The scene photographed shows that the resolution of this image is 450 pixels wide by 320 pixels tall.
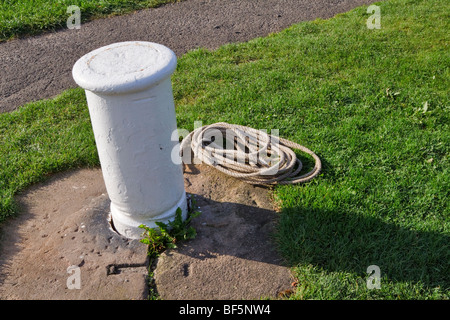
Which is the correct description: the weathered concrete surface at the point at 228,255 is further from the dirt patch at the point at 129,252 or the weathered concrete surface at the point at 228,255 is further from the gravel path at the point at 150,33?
the gravel path at the point at 150,33

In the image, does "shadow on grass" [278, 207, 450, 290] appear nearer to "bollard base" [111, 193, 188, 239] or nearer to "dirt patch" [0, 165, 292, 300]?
"dirt patch" [0, 165, 292, 300]

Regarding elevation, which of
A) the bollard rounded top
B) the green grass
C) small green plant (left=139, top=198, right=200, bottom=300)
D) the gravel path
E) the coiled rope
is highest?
the bollard rounded top

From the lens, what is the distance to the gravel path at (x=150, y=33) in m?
5.95

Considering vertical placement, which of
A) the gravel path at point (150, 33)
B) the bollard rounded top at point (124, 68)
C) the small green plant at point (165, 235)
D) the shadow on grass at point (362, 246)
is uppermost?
the bollard rounded top at point (124, 68)

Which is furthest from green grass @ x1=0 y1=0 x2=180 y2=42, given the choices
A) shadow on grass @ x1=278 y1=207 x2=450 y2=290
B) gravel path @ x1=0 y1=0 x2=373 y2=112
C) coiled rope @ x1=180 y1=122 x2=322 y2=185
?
shadow on grass @ x1=278 y1=207 x2=450 y2=290

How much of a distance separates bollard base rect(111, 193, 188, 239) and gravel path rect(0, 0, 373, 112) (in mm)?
2596

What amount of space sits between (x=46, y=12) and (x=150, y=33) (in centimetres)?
165

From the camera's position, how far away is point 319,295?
3.23 m

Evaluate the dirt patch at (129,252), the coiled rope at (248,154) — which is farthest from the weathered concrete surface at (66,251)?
the coiled rope at (248,154)

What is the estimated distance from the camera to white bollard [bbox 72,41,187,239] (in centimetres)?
299

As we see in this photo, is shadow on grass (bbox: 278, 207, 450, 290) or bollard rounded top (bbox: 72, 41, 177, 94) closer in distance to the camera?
bollard rounded top (bbox: 72, 41, 177, 94)

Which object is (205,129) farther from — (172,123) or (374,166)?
(374,166)

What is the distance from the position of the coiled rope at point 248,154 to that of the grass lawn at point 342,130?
135 mm

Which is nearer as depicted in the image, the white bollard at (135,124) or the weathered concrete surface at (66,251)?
the white bollard at (135,124)
